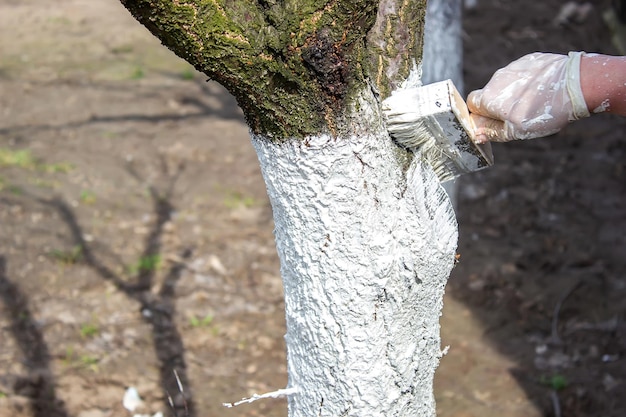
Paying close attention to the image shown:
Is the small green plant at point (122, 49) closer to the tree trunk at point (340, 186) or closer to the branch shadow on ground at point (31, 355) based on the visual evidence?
the branch shadow on ground at point (31, 355)

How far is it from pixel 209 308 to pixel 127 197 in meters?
1.28

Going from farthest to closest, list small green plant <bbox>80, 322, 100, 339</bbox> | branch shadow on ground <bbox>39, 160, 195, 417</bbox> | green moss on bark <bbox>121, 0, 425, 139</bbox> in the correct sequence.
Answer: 1. small green plant <bbox>80, 322, 100, 339</bbox>
2. branch shadow on ground <bbox>39, 160, 195, 417</bbox>
3. green moss on bark <bbox>121, 0, 425, 139</bbox>

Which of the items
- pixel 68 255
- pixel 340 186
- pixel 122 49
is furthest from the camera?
pixel 122 49

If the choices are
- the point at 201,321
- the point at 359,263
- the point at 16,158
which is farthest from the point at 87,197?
the point at 359,263

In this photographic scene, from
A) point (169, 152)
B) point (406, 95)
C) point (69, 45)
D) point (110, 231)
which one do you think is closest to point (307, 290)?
point (406, 95)

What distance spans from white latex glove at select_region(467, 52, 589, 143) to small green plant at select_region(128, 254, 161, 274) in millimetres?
2740

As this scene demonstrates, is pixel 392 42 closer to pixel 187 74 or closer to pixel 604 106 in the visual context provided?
pixel 604 106

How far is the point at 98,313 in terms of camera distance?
12.1 feet

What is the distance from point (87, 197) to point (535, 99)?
3.62 meters

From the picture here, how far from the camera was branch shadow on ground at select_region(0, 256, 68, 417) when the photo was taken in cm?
309

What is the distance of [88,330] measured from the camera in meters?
3.55

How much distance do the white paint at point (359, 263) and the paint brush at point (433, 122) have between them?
3cm

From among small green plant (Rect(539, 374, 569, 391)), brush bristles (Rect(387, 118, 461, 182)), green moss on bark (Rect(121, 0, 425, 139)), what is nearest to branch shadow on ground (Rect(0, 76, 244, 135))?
small green plant (Rect(539, 374, 569, 391))

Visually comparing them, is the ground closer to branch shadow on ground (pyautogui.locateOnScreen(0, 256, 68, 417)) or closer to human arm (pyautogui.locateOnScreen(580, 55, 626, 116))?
branch shadow on ground (pyautogui.locateOnScreen(0, 256, 68, 417))
